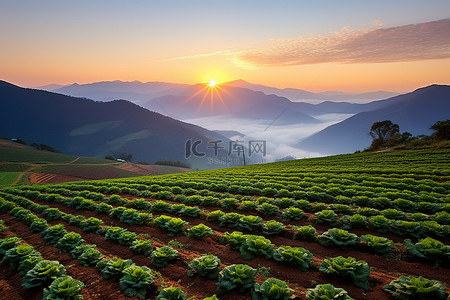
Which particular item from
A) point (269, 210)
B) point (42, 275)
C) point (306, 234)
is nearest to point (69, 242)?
point (42, 275)

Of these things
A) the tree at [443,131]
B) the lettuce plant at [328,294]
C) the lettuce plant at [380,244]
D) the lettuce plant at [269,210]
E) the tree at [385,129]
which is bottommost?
the lettuce plant at [328,294]

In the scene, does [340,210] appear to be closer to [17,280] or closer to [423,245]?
[423,245]

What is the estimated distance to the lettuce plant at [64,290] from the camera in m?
5.21

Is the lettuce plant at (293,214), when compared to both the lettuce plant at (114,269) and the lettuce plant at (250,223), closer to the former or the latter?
the lettuce plant at (250,223)

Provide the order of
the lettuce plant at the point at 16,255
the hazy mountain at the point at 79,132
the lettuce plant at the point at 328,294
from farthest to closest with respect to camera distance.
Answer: the hazy mountain at the point at 79,132 → the lettuce plant at the point at 16,255 → the lettuce plant at the point at 328,294

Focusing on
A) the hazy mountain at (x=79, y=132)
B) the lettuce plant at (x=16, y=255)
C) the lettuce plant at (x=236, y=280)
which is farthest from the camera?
the hazy mountain at (x=79, y=132)

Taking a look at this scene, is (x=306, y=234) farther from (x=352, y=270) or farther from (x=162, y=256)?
(x=162, y=256)

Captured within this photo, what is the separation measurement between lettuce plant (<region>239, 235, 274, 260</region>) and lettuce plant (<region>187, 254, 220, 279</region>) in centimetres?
97

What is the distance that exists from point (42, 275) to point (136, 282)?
2553mm

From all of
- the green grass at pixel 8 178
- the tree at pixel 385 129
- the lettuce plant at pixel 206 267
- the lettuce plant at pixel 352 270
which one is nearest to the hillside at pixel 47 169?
the green grass at pixel 8 178

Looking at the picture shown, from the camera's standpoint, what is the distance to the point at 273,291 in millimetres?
4883

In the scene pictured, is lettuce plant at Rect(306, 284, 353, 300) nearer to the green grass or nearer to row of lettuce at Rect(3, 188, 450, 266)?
row of lettuce at Rect(3, 188, 450, 266)

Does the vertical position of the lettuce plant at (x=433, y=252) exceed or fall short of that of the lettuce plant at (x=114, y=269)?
it exceeds it

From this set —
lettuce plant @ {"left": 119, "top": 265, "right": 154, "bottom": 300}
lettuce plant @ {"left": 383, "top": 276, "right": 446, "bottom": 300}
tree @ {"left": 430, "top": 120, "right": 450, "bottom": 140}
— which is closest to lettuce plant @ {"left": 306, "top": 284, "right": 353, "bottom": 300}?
lettuce plant @ {"left": 383, "top": 276, "right": 446, "bottom": 300}
